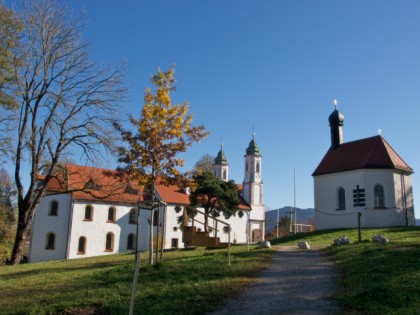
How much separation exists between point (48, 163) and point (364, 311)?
18.4 metres

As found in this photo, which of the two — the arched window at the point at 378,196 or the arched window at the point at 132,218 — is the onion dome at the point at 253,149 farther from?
the arched window at the point at 378,196

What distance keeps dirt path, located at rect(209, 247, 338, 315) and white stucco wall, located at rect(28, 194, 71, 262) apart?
32140mm

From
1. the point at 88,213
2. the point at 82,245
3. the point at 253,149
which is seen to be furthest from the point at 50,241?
the point at 253,149

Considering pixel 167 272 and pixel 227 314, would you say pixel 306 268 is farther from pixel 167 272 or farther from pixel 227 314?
pixel 227 314

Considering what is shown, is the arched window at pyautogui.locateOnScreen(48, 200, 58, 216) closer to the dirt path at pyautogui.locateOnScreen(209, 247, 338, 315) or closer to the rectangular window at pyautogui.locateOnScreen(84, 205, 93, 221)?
the rectangular window at pyautogui.locateOnScreen(84, 205, 93, 221)

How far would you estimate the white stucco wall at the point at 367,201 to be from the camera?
105 feet

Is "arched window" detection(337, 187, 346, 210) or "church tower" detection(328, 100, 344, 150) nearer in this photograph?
"arched window" detection(337, 187, 346, 210)

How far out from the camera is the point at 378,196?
32.8m

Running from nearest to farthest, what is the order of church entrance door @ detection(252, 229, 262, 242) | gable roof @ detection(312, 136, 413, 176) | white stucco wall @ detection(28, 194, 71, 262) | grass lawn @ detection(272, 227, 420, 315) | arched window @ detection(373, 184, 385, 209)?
grass lawn @ detection(272, 227, 420, 315) < arched window @ detection(373, 184, 385, 209) < gable roof @ detection(312, 136, 413, 176) < white stucco wall @ detection(28, 194, 71, 262) < church entrance door @ detection(252, 229, 262, 242)

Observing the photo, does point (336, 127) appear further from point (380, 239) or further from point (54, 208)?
point (54, 208)

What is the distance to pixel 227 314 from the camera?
24.8 feet

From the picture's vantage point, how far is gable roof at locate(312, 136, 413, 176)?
3325cm

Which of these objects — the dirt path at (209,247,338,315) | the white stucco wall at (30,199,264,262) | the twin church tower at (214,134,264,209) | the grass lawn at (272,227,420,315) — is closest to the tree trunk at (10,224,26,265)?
the dirt path at (209,247,338,315)

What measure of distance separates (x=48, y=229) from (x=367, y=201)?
98.2 feet
